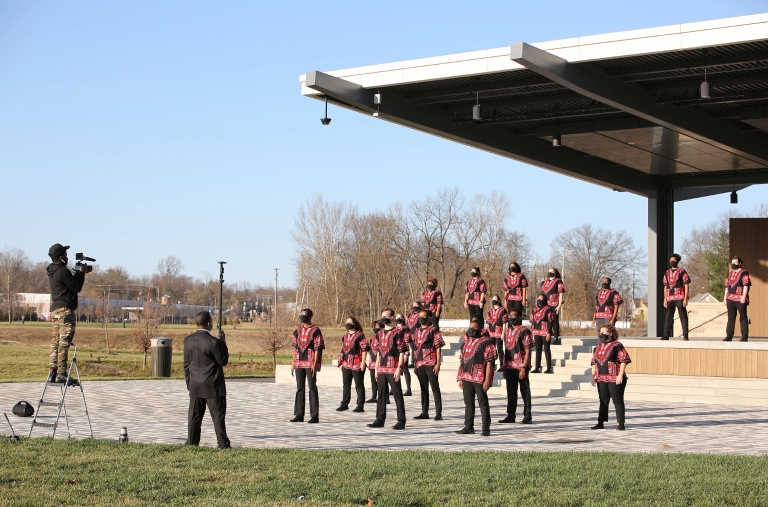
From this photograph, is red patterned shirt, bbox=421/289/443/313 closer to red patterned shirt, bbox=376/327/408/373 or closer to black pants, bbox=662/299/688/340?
red patterned shirt, bbox=376/327/408/373

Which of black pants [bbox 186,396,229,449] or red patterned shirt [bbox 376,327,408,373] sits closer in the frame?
black pants [bbox 186,396,229,449]

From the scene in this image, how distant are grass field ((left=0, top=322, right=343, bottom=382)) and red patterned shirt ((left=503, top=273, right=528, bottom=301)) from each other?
1285 centimetres

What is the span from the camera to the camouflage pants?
1114 centimetres

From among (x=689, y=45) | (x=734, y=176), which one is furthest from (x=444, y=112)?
(x=734, y=176)

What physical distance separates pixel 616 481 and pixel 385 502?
2390mm

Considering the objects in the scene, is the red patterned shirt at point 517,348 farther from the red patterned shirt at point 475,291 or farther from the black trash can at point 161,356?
the black trash can at point 161,356

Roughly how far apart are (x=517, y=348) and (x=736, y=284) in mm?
7272

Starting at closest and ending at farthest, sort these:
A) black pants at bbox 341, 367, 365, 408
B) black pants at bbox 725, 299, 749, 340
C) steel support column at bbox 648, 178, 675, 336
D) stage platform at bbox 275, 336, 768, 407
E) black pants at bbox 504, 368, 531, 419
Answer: black pants at bbox 504, 368, 531, 419 → black pants at bbox 341, 367, 365, 408 → stage platform at bbox 275, 336, 768, 407 → black pants at bbox 725, 299, 749, 340 → steel support column at bbox 648, 178, 675, 336

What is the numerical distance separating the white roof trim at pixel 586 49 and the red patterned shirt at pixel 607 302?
6.82 metres

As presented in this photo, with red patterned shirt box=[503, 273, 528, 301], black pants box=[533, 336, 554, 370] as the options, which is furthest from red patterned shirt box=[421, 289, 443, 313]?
black pants box=[533, 336, 554, 370]

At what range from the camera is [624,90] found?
17.3m

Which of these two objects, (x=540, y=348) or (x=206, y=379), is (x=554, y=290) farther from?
(x=206, y=379)

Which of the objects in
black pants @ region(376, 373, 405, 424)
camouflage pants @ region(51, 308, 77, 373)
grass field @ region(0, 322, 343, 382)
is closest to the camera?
camouflage pants @ region(51, 308, 77, 373)

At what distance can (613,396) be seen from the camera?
46.2ft
